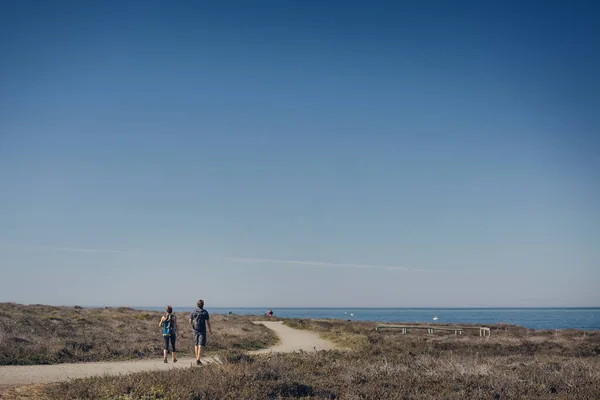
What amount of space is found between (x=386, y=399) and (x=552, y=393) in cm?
428

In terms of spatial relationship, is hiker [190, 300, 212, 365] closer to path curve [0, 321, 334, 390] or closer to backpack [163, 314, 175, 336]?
path curve [0, 321, 334, 390]

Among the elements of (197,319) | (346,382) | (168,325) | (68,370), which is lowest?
(68,370)

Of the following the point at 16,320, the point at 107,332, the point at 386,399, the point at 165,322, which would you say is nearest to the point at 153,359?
the point at 165,322

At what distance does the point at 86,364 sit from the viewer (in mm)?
16953

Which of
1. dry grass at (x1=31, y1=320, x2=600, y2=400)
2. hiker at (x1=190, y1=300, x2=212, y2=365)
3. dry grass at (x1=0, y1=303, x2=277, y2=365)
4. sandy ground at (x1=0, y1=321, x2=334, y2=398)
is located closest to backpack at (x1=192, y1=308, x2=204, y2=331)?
hiker at (x1=190, y1=300, x2=212, y2=365)

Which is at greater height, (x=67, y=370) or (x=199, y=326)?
(x=199, y=326)

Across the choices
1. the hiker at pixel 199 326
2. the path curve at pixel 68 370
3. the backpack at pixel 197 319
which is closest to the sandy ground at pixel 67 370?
the path curve at pixel 68 370

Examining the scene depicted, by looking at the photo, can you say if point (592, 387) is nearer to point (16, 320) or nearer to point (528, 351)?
point (528, 351)

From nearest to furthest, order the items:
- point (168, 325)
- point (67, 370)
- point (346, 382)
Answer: point (346, 382)
point (67, 370)
point (168, 325)

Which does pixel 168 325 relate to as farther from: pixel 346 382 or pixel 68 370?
pixel 346 382

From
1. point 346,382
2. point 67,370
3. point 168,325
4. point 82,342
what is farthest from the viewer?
point 82,342

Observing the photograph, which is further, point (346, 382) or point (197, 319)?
point (197, 319)

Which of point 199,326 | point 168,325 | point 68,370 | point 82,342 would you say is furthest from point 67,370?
point 82,342

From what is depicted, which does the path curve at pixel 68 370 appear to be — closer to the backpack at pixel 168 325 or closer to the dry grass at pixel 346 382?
the backpack at pixel 168 325
